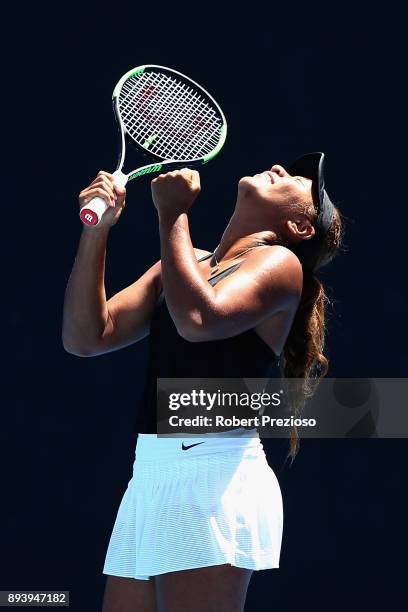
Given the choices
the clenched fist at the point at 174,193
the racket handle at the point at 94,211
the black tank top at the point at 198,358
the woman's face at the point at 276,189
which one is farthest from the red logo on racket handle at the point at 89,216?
the woman's face at the point at 276,189

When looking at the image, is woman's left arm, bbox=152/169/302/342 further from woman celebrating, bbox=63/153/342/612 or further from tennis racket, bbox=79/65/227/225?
tennis racket, bbox=79/65/227/225

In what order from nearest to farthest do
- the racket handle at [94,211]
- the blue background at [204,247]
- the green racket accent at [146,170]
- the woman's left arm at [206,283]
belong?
the woman's left arm at [206,283] < the racket handle at [94,211] < the green racket accent at [146,170] < the blue background at [204,247]

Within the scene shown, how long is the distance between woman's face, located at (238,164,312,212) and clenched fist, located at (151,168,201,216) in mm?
261

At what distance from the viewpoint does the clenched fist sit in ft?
8.93

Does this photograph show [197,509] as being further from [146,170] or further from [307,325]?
[146,170]

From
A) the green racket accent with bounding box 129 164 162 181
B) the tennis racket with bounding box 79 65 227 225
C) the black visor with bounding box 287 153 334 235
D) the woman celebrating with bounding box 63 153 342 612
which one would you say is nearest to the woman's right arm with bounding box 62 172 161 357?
the woman celebrating with bounding box 63 153 342 612

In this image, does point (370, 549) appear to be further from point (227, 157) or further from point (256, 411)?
point (256, 411)

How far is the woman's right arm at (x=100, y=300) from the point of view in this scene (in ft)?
9.26

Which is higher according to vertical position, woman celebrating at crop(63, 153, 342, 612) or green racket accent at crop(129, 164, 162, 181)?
green racket accent at crop(129, 164, 162, 181)

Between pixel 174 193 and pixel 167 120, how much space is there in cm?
47

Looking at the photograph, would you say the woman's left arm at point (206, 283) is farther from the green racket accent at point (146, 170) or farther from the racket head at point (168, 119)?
the racket head at point (168, 119)

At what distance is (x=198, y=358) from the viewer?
275 centimetres

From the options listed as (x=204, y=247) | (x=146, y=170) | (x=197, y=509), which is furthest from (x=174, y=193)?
(x=204, y=247)

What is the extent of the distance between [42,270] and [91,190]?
64.5 inches
